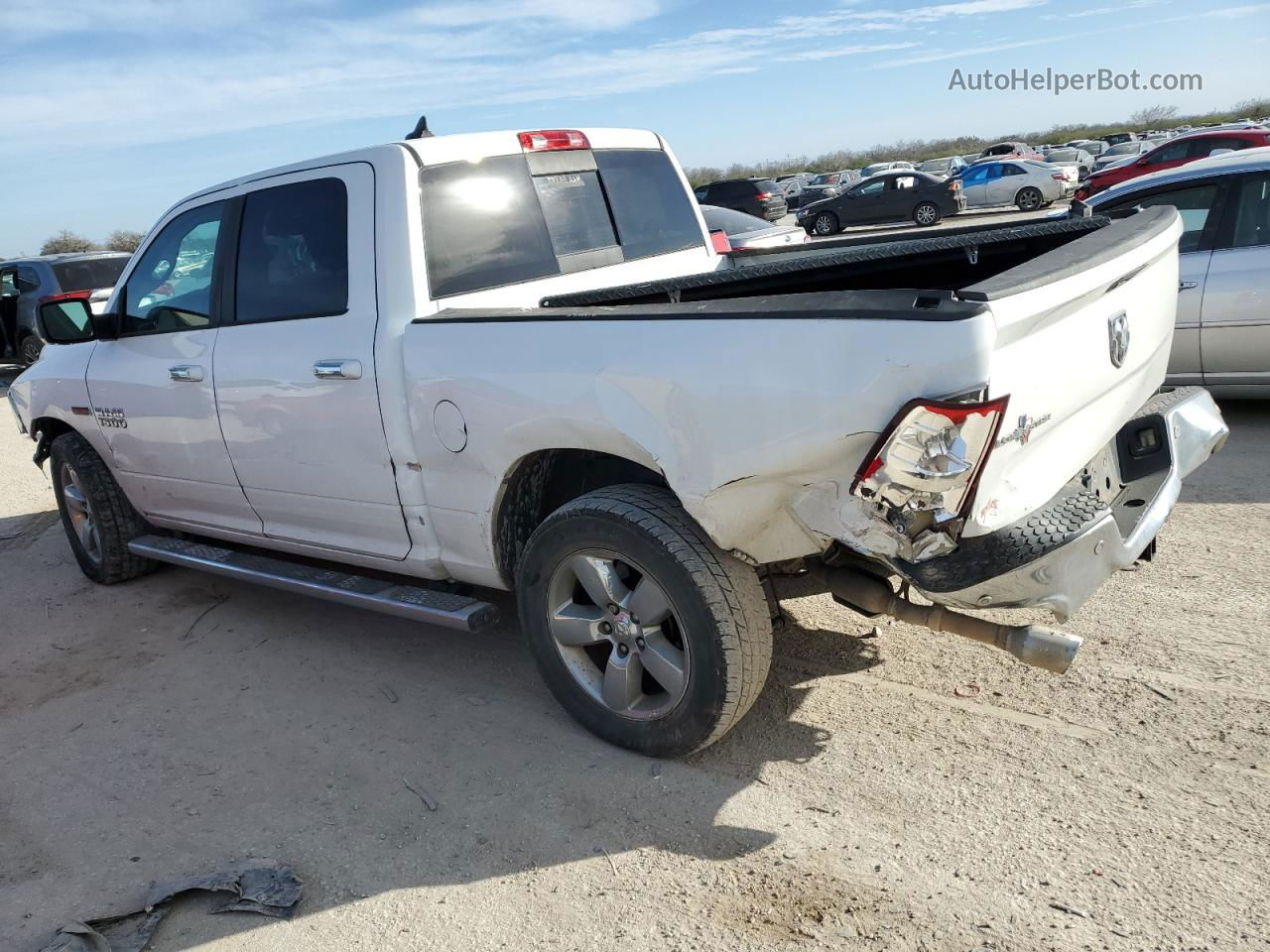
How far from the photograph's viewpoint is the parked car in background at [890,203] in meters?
29.6

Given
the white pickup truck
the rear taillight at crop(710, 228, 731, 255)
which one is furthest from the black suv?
the white pickup truck

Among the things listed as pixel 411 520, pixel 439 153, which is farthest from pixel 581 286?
pixel 411 520

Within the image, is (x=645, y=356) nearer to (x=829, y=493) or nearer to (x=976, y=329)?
(x=829, y=493)

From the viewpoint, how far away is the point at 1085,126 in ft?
336

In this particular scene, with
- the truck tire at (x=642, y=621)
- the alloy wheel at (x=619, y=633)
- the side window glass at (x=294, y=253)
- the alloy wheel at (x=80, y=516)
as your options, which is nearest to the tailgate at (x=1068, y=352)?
→ the truck tire at (x=642, y=621)

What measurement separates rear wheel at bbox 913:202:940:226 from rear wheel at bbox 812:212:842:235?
2.35 meters

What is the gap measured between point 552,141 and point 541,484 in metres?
1.57

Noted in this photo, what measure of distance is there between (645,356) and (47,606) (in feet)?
14.1

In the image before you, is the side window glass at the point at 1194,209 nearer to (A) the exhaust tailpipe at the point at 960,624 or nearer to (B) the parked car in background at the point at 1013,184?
(A) the exhaust tailpipe at the point at 960,624

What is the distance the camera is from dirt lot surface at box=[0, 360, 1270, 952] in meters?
2.69

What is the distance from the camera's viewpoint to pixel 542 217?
170 inches

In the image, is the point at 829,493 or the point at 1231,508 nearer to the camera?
the point at 829,493

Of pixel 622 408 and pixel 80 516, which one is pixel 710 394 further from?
pixel 80 516

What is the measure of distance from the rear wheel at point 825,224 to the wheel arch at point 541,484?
2899 cm
